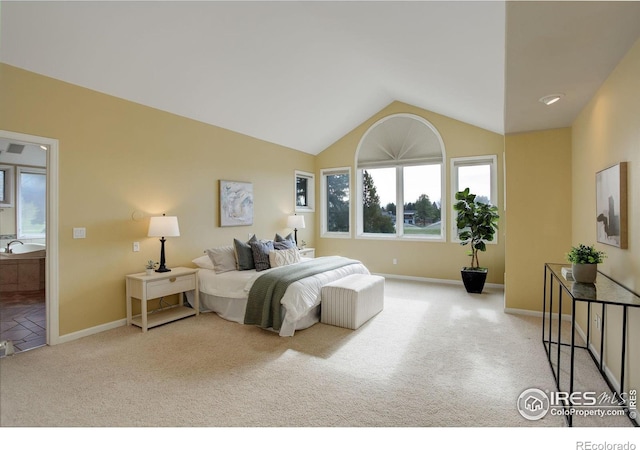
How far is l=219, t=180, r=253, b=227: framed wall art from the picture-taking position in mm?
5328

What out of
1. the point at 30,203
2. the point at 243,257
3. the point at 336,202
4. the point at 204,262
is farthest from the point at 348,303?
the point at 30,203

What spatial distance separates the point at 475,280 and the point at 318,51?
4.28m

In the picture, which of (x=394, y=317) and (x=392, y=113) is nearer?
(x=394, y=317)

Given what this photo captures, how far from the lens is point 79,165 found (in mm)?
3596

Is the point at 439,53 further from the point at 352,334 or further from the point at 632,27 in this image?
the point at 352,334

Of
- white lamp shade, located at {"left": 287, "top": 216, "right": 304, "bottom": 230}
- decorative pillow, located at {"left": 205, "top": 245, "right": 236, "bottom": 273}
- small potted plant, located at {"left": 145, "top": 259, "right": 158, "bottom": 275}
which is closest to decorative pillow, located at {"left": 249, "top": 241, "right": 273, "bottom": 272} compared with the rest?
decorative pillow, located at {"left": 205, "top": 245, "right": 236, "bottom": 273}

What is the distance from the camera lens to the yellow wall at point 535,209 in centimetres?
408

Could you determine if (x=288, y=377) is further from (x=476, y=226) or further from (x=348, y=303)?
(x=476, y=226)

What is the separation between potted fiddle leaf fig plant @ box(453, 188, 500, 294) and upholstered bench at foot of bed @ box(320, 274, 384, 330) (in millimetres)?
2166

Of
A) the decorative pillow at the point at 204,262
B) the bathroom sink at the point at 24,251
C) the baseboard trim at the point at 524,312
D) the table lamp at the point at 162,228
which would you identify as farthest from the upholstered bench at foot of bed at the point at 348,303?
the bathroom sink at the point at 24,251

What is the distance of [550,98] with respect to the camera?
10.0 ft

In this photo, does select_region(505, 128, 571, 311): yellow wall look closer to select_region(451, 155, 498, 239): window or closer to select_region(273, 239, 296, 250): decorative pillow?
select_region(451, 155, 498, 239): window

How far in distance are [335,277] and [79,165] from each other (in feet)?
10.7

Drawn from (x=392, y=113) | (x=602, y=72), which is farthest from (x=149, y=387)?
(x=392, y=113)
